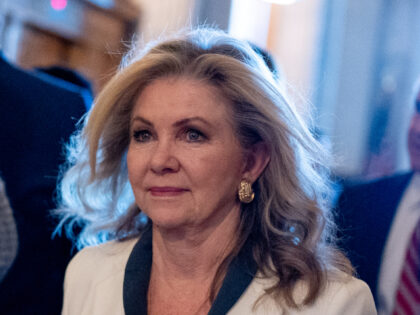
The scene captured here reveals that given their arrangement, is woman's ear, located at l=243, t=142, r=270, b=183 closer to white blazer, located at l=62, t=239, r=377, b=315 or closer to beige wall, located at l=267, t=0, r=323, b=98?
white blazer, located at l=62, t=239, r=377, b=315

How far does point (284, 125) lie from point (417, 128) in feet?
1.99

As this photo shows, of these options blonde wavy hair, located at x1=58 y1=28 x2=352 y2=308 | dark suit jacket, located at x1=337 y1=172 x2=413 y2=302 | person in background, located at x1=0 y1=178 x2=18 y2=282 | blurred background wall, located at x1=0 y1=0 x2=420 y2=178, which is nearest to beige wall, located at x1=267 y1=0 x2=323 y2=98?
blurred background wall, located at x1=0 y1=0 x2=420 y2=178

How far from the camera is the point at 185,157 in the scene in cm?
140

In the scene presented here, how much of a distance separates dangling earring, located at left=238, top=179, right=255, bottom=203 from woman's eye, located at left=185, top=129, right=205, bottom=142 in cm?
20

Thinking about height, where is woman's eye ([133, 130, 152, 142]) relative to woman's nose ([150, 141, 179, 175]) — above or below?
above

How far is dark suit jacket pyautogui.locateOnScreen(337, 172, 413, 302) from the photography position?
1.79 meters

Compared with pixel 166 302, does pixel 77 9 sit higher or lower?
higher

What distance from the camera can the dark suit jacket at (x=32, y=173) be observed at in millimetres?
1636

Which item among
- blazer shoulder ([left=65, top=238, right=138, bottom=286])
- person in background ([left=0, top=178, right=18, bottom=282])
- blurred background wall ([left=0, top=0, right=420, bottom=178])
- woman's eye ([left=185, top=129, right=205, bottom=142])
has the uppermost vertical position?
blurred background wall ([left=0, top=0, right=420, bottom=178])

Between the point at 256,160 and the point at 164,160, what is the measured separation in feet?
1.01

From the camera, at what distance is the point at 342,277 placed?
1401mm

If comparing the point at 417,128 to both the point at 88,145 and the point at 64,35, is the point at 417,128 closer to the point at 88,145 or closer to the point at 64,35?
the point at 88,145

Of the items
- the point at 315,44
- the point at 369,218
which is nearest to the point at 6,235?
the point at 369,218

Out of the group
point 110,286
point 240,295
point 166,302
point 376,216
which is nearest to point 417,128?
point 376,216
